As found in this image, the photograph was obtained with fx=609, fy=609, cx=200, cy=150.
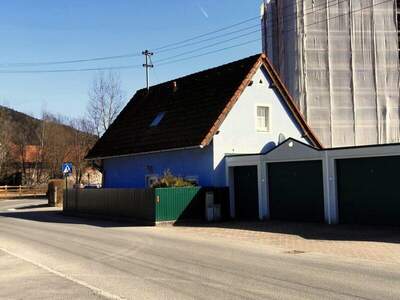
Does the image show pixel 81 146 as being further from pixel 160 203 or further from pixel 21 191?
pixel 160 203

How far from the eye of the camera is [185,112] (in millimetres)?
30297

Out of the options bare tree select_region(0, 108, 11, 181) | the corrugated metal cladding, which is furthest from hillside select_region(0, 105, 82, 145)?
the corrugated metal cladding

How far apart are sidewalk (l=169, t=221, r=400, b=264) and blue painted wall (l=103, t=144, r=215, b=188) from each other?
13.9 ft

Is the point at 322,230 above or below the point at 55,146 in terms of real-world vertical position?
below

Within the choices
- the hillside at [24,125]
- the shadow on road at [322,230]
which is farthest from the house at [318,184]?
the hillside at [24,125]

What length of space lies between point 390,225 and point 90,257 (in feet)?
35.5

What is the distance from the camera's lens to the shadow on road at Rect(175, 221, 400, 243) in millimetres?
17728

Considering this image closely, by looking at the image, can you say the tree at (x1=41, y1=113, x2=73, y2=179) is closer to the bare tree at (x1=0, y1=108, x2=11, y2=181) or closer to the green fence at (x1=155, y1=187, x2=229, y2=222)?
the bare tree at (x1=0, y1=108, x2=11, y2=181)

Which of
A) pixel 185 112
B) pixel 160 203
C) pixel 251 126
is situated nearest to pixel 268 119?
pixel 251 126

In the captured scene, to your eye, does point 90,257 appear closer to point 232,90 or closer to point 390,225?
point 390,225

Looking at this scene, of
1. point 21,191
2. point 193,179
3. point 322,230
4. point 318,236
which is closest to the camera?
point 318,236

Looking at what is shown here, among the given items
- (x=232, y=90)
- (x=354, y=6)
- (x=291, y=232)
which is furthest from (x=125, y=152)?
(x=354, y=6)

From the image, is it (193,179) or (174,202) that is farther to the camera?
(193,179)

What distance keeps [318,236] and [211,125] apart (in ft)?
32.2
